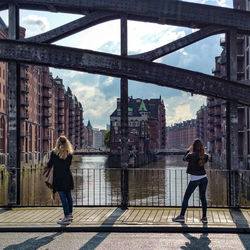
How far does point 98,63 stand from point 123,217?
3.51 metres

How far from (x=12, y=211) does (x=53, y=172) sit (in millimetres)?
1920

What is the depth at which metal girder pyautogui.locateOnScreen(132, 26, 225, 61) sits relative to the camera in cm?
899

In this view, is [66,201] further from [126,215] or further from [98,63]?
[98,63]

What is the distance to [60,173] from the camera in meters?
7.95

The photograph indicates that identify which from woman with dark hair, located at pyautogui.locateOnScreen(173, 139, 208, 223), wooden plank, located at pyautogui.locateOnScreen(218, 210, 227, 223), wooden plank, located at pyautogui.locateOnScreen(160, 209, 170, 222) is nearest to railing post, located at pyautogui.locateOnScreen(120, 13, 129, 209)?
wooden plank, located at pyautogui.locateOnScreen(160, 209, 170, 222)

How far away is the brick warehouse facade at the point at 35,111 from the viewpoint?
188 feet

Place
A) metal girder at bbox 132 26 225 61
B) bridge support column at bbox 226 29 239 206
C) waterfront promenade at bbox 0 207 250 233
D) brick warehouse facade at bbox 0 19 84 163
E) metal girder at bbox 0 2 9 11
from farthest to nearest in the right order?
brick warehouse facade at bbox 0 19 84 163, metal girder at bbox 0 2 9 11, bridge support column at bbox 226 29 239 206, metal girder at bbox 132 26 225 61, waterfront promenade at bbox 0 207 250 233

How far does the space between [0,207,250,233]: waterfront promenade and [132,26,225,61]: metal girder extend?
3660mm

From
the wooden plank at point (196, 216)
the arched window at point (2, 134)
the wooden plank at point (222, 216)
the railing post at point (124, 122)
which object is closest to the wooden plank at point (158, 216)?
the wooden plank at point (196, 216)

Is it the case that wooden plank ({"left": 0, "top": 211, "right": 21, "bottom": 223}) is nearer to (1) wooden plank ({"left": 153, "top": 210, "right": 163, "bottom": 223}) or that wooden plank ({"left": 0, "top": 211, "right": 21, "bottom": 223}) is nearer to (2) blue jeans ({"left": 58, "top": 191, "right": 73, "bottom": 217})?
(2) blue jeans ({"left": 58, "top": 191, "right": 73, "bottom": 217})

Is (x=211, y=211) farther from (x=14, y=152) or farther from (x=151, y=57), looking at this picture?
(x=14, y=152)

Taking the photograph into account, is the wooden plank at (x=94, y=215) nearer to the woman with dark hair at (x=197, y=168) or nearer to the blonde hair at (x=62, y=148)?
the blonde hair at (x=62, y=148)

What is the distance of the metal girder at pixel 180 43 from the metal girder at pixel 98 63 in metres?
0.39

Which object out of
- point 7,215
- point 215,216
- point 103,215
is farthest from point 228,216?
point 7,215
